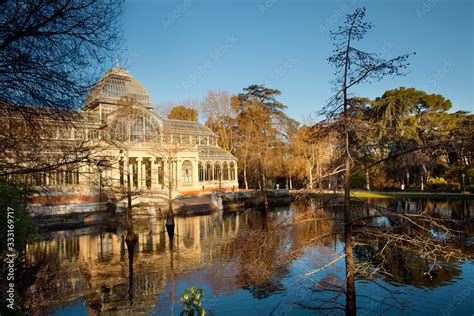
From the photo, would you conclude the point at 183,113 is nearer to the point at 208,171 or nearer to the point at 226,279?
the point at 208,171

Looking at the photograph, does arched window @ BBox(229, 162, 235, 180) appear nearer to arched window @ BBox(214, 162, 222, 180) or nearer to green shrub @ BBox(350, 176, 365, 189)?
arched window @ BBox(214, 162, 222, 180)

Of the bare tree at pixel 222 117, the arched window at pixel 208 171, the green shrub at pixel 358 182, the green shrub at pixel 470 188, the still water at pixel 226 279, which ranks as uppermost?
the bare tree at pixel 222 117

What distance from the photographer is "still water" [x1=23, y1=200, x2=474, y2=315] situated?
8.58 metres

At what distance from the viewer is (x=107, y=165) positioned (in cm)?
484

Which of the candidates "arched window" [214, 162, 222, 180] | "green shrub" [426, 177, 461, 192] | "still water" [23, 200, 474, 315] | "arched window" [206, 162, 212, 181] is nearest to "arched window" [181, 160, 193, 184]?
"arched window" [206, 162, 212, 181]

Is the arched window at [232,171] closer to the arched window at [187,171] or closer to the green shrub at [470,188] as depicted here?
the arched window at [187,171]

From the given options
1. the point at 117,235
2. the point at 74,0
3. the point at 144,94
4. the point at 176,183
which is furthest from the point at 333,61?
the point at 144,94

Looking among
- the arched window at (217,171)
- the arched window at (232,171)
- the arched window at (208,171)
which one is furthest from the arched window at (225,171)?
the arched window at (208,171)

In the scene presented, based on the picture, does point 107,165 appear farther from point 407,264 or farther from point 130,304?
point 407,264

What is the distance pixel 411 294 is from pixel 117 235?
1557 cm

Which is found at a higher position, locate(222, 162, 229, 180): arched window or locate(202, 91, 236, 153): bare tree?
locate(202, 91, 236, 153): bare tree

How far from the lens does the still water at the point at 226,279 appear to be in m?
8.58

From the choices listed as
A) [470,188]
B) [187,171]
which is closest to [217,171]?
[187,171]

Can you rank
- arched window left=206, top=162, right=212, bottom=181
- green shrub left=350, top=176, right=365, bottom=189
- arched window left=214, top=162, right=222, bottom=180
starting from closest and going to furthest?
arched window left=206, top=162, right=212, bottom=181, arched window left=214, top=162, right=222, bottom=180, green shrub left=350, top=176, right=365, bottom=189
